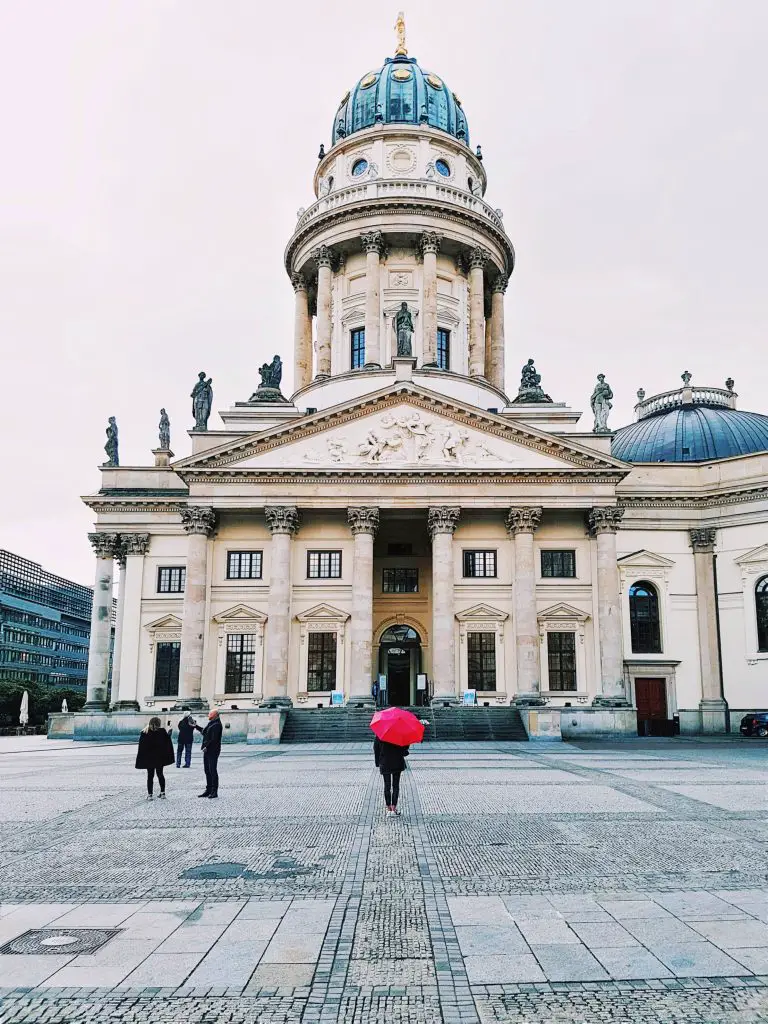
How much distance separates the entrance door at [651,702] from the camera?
161ft

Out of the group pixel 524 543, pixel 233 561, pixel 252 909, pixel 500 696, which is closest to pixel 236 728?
pixel 233 561

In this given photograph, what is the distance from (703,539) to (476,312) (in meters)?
21.7

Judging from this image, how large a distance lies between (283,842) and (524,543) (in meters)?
33.9

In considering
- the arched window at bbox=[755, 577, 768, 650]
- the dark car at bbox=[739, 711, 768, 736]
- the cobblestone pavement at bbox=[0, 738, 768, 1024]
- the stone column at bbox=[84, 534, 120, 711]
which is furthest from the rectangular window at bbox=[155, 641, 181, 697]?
the arched window at bbox=[755, 577, 768, 650]

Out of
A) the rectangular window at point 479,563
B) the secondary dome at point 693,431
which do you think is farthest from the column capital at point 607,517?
the secondary dome at point 693,431

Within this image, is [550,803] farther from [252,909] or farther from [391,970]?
[391,970]

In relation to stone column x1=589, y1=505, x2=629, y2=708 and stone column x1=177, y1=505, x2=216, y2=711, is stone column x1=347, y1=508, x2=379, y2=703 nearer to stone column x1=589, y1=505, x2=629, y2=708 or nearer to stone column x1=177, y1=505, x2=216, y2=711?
stone column x1=177, y1=505, x2=216, y2=711

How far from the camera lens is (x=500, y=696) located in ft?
151

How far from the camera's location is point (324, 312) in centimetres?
5953

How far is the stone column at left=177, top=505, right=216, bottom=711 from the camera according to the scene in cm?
4431

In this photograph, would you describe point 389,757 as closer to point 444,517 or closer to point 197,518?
point 444,517

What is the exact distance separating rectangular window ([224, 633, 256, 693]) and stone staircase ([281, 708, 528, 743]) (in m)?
5.10

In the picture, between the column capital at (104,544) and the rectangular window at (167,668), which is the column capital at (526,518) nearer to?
the rectangular window at (167,668)

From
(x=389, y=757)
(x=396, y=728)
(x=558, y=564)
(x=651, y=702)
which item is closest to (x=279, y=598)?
(x=558, y=564)
